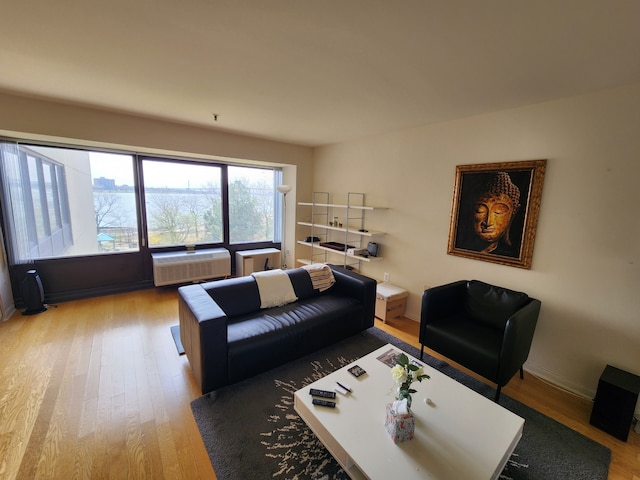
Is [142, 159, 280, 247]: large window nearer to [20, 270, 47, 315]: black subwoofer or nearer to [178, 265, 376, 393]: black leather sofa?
[20, 270, 47, 315]: black subwoofer

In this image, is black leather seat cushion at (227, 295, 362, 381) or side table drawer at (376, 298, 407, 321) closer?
black leather seat cushion at (227, 295, 362, 381)

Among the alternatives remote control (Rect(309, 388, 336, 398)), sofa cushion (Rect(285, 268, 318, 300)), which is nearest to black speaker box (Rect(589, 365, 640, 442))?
remote control (Rect(309, 388, 336, 398))

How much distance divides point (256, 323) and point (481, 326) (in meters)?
2.06

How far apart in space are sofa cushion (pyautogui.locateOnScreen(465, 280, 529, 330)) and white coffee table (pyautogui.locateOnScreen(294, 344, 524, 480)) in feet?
3.25

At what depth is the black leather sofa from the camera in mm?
1970

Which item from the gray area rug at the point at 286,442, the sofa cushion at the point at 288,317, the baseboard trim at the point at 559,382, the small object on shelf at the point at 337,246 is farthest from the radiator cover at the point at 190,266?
the baseboard trim at the point at 559,382

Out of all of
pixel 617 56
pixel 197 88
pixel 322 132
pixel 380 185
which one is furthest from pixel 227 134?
pixel 617 56

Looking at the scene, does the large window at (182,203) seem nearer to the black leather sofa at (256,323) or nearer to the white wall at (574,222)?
the black leather sofa at (256,323)

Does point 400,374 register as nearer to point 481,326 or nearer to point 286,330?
point 286,330

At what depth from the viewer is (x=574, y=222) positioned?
2184mm

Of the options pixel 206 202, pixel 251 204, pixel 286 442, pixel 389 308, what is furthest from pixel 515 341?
pixel 206 202

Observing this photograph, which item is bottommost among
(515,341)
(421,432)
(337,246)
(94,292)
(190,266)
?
(94,292)

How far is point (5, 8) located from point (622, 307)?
4.27 meters

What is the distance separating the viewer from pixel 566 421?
1936 mm
